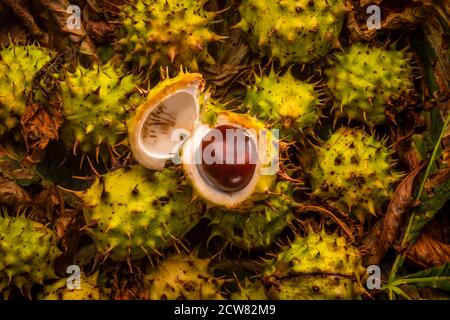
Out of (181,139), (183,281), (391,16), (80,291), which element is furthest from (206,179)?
(391,16)

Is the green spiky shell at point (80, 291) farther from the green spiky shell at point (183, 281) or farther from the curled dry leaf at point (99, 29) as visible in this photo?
the curled dry leaf at point (99, 29)

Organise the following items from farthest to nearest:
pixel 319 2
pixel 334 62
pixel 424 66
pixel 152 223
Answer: pixel 424 66, pixel 334 62, pixel 319 2, pixel 152 223

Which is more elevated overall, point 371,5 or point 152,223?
point 371,5

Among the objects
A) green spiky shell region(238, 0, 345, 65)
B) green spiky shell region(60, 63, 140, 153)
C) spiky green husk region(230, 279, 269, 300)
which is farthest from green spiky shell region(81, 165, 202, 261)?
green spiky shell region(238, 0, 345, 65)

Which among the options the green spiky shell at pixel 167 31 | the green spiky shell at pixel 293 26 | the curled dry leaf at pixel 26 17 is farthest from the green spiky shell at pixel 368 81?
the curled dry leaf at pixel 26 17
